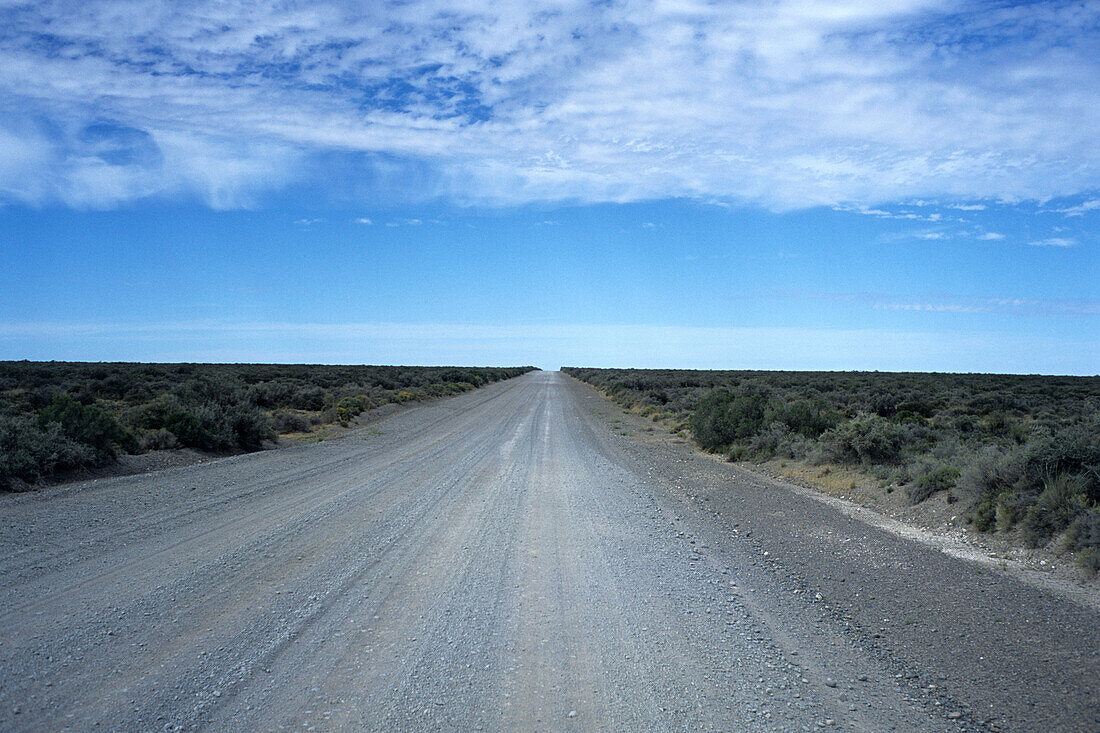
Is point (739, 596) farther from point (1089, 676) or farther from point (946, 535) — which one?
point (946, 535)

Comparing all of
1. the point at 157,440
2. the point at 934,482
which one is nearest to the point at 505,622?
the point at 934,482

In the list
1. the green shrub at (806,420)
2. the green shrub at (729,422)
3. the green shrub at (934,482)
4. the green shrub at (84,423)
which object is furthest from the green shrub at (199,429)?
the green shrub at (934,482)

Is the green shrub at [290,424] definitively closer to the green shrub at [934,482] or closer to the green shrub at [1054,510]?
the green shrub at [934,482]

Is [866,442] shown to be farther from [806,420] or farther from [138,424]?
[138,424]

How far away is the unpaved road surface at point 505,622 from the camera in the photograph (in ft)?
13.8

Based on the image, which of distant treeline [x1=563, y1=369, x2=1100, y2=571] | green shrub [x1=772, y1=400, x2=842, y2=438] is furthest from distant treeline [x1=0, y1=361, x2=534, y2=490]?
green shrub [x1=772, y1=400, x2=842, y2=438]

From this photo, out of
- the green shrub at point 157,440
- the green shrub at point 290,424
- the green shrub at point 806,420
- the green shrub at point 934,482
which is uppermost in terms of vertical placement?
the green shrub at point 806,420

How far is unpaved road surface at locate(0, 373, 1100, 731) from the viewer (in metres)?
4.20

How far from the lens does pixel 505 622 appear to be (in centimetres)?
564

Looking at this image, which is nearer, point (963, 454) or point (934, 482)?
point (934, 482)

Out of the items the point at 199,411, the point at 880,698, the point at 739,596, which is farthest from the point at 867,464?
the point at 199,411

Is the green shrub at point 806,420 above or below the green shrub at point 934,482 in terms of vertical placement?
above

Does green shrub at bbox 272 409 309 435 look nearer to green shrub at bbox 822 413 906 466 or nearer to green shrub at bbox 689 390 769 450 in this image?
green shrub at bbox 689 390 769 450

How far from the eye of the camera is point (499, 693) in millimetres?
4355
